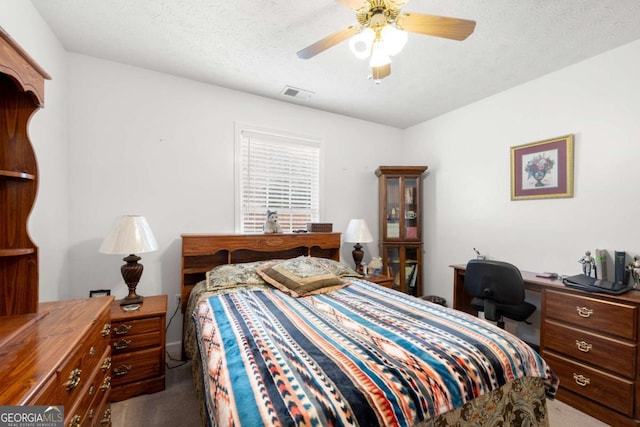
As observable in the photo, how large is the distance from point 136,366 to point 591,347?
324 cm

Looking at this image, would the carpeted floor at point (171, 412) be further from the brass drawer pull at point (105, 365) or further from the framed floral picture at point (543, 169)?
the framed floral picture at point (543, 169)

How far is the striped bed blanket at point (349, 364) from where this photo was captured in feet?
2.82

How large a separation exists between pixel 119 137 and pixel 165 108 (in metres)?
0.49

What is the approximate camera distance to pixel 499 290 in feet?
7.10

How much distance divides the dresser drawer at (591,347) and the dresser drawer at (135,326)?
9.86 ft

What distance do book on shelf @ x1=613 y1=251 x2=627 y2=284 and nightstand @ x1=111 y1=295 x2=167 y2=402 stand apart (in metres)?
3.43

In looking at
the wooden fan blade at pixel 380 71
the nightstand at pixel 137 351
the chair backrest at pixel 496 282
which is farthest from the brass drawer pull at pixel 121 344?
the chair backrest at pixel 496 282

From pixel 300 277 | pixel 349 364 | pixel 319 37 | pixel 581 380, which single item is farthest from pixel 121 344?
pixel 581 380

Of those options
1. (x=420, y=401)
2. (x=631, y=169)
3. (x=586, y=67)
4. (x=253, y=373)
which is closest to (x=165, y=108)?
(x=253, y=373)

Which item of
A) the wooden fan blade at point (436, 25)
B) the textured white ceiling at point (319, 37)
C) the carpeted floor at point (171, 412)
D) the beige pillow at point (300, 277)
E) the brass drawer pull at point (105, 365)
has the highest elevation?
the textured white ceiling at point (319, 37)

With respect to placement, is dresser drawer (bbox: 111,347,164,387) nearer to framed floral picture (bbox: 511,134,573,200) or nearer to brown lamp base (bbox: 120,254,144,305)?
brown lamp base (bbox: 120,254,144,305)

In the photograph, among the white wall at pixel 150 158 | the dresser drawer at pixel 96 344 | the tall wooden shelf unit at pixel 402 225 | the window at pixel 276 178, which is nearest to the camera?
the dresser drawer at pixel 96 344

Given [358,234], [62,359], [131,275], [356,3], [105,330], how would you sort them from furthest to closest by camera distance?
1. [358,234]
2. [131,275]
3. [105,330]
4. [356,3]
5. [62,359]

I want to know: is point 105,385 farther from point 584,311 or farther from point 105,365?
point 584,311
